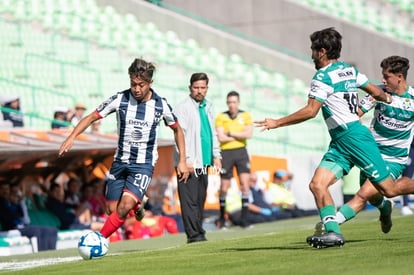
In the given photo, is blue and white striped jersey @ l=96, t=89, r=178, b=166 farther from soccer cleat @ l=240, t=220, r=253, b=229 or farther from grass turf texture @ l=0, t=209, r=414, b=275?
soccer cleat @ l=240, t=220, r=253, b=229

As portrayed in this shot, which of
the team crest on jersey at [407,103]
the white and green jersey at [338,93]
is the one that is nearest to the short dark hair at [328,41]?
the white and green jersey at [338,93]

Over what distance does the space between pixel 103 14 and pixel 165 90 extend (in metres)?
5.30

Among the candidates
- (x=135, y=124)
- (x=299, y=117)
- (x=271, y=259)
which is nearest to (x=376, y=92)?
(x=299, y=117)

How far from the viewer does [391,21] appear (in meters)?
33.3

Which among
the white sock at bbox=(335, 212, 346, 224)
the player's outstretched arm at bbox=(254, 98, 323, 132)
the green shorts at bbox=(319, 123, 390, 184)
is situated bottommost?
the white sock at bbox=(335, 212, 346, 224)

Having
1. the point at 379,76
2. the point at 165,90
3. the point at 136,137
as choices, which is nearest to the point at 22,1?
the point at 165,90

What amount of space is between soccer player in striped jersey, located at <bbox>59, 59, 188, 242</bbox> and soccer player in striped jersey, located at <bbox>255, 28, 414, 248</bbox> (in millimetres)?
2088

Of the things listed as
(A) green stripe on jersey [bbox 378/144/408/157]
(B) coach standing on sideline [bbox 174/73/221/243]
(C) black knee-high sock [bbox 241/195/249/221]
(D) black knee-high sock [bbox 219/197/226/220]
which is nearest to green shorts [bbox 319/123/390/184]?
(A) green stripe on jersey [bbox 378/144/408/157]

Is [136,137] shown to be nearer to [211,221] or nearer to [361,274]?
[361,274]

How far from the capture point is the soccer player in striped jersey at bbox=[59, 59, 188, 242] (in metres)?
10.3

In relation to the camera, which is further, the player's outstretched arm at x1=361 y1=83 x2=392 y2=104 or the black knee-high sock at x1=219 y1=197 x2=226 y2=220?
the black knee-high sock at x1=219 y1=197 x2=226 y2=220

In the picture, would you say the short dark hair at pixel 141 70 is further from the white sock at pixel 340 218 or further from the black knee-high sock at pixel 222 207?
the black knee-high sock at pixel 222 207

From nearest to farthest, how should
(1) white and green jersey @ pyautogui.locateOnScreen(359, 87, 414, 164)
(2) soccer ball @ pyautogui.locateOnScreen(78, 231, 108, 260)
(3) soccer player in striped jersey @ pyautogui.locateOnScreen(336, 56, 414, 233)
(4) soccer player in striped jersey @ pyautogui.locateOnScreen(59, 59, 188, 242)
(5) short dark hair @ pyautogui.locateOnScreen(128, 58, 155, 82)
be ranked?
1. (2) soccer ball @ pyautogui.locateOnScreen(78, 231, 108, 260)
2. (5) short dark hair @ pyautogui.locateOnScreen(128, 58, 155, 82)
3. (4) soccer player in striped jersey @ pyautogui.locateOnScreen(59, 59, 188, 242)
4. (3) soccer player in striped jersey @ pyautogui.locateOnScreen(336, 56, 414, 233)
5. (1) white and green jersey @ pyautogui.locateOnScreen(359, 87, 414, 164)

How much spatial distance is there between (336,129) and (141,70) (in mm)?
2256
